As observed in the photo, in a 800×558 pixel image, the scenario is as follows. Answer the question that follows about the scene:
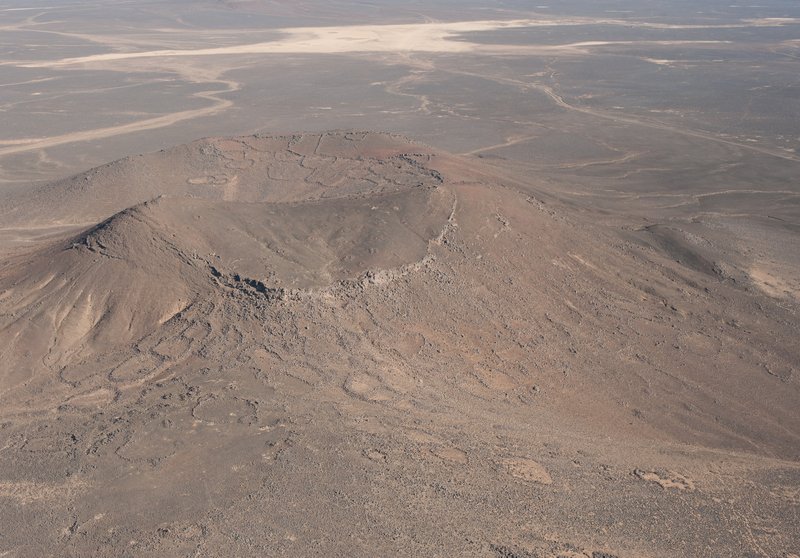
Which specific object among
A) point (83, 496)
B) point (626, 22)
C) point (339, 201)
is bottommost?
point (83, 496)

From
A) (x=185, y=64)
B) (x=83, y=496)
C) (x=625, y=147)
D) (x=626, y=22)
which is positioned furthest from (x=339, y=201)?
(x=626, y=22)

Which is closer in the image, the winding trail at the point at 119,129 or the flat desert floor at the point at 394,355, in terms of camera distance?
the flat desert floor at the point at 394,355

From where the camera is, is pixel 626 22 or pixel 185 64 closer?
pixel 185 64

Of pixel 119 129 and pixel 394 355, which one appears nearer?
pixel 394 355

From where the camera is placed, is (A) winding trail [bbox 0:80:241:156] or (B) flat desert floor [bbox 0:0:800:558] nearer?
(B) flat desert floor [bbox 0:0:800:558]

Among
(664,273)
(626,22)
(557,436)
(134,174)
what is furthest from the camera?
(626,22)

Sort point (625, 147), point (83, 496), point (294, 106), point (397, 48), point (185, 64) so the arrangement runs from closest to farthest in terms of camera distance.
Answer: point (83, 496)
point (625, 147)
point (294, 106)
point (185, 64)
point (397, 48)

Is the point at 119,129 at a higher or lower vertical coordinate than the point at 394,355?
higher

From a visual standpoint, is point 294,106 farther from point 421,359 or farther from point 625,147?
point 421,359

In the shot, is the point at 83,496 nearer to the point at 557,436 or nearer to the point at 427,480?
the point at 427,480

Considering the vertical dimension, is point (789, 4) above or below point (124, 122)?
above
